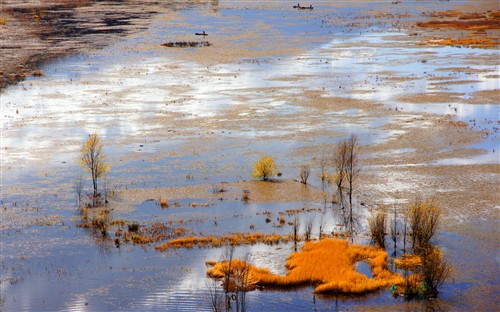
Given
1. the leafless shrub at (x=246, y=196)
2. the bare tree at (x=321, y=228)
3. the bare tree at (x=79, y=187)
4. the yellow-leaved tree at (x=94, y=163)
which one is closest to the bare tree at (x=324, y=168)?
the leafless shrub at (x=246, y=196)

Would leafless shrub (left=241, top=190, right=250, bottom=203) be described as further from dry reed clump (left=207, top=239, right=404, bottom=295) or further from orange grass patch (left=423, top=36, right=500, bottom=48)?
orange grass patch (left=423, top=36, right=500, bottom=48)

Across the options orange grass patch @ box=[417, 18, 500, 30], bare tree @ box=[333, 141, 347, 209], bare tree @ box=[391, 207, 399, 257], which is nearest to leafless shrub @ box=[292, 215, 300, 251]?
bare tree @ box=[333, 141, 347, 209]

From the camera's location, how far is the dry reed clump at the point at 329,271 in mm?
21891

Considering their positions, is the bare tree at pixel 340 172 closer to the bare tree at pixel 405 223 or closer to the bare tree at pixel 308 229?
the bare tree at pixel 308 229

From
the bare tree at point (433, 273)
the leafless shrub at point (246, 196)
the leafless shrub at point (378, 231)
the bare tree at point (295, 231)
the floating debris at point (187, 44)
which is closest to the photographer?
the bare tree at point (433, 273)

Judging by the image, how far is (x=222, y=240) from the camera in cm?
2556

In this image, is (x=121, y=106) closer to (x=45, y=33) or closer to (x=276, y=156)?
(x=276, y=156)

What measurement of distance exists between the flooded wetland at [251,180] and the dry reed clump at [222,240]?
0.07 m

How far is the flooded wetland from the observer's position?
72.5 ft

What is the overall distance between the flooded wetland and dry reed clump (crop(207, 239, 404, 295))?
0.07m

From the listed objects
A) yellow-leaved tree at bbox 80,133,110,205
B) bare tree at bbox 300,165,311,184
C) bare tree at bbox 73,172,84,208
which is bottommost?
bare tree at bbox 73,172,84,208

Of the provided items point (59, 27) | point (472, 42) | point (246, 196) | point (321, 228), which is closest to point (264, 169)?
point (246, 196)

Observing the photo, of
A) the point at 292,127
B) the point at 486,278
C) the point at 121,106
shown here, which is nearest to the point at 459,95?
the point at 292,127

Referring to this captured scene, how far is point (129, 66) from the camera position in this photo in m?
61.1
